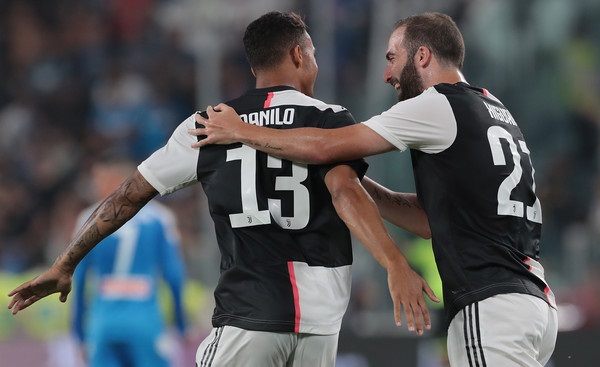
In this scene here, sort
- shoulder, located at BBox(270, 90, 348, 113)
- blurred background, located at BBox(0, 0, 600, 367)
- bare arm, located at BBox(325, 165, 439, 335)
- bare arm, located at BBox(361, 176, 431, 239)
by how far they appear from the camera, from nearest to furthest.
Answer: bare arm, located at BBox(325, 165, 439, 335)
shoulder, located at BBox(270, 90, 348, 113)
bare arm, located at BBox(361, 176, 431, 239)
blurred background, located at BBox(0, 0, 600, 367)

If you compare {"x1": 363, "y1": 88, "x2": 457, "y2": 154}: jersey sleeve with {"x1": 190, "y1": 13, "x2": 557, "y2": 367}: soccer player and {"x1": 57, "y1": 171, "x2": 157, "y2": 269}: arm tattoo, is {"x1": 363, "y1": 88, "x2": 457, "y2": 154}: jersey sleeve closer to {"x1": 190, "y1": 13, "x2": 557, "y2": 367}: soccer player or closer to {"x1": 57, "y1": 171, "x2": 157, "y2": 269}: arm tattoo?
{"x1": 190, "y1": 13, "x2": 557, "y2": 367}: soccer player

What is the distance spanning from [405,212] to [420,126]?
2.22 feet

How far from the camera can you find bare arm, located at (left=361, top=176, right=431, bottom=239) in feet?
14.3

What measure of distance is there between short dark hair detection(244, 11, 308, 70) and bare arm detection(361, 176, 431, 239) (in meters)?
0.81

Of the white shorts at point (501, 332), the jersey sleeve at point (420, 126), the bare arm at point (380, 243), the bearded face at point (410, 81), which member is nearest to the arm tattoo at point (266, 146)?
the bare arm at point (380, 243)

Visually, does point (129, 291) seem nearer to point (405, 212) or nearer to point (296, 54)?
point (405, 212)

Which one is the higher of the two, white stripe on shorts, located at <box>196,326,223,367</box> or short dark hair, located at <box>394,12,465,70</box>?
short dark hair, located at <box>394,12,465,70</box>

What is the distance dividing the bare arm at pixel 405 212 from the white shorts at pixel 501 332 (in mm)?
645

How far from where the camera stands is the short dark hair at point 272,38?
4.10 meters

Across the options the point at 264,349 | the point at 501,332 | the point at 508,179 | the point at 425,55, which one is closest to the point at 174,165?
the point at 264,349

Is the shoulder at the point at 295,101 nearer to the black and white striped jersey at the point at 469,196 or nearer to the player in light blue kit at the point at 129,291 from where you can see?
the black and white striped jersey at the point at 469,196

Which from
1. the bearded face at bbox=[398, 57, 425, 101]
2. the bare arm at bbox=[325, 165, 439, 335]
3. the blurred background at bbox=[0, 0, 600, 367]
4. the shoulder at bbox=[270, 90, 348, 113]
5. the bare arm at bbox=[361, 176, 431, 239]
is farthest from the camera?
the blurred background at bbox=[0, 0, 600, 367]

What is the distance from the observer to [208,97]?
1059 cm

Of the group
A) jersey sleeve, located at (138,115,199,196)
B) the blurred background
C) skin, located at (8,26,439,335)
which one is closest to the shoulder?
skin, located at (8,26,439,335)
